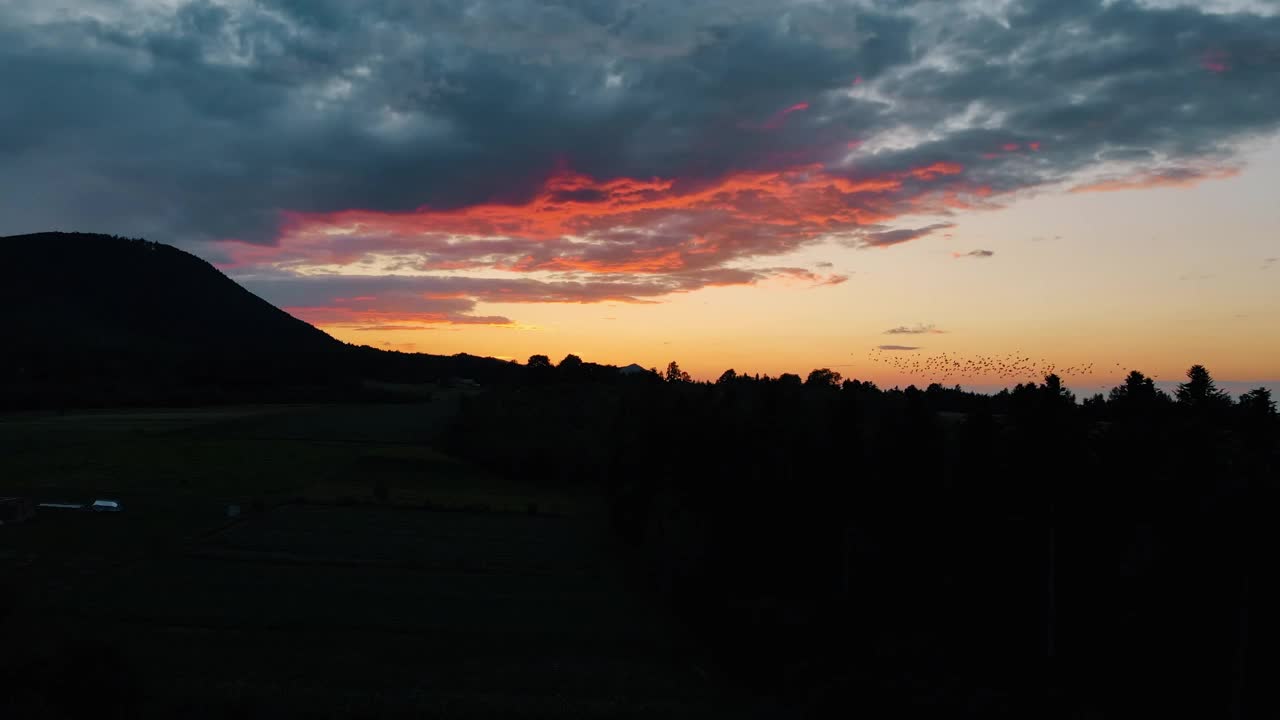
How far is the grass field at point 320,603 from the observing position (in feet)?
82.5

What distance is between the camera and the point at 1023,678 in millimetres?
28250

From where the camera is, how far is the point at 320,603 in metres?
37.9

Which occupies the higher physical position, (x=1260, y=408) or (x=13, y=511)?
(x=1260, y=408)

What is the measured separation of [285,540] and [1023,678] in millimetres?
41376

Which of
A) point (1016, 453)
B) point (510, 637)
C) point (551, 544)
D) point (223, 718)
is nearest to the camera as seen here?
point (223, 718)

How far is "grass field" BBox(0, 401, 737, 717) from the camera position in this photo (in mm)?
25156

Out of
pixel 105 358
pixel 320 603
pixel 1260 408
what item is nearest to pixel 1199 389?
pixel 1260 408

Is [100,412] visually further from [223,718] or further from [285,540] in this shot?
[223,718]

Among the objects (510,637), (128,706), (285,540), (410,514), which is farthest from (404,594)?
(410,514)

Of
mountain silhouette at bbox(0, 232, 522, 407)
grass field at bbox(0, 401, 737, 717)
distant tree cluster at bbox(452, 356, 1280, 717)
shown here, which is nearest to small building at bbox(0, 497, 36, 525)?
grass field at bbox(0, 401, 737, 717)

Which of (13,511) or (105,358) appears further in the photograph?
(105,358)

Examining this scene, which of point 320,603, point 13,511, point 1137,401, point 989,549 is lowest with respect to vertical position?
point 320,603

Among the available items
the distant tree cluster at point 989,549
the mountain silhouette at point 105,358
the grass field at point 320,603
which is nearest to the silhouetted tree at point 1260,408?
the distant tree cluster at point 989,549

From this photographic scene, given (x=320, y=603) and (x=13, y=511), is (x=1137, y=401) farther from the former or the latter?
(x=13, y=511)
